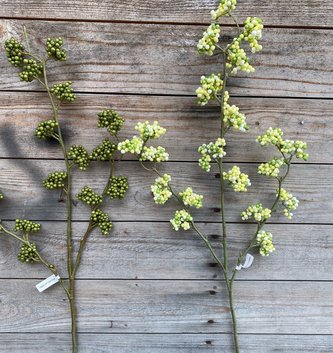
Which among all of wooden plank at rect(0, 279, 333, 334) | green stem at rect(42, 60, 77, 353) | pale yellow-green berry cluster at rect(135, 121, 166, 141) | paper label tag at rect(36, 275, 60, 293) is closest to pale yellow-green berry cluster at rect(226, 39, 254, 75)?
pale yellow-green berry cluster at rect(135, 121, 166, 141)

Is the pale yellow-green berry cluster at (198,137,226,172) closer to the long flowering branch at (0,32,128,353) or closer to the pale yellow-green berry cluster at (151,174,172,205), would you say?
the pale yellow-green berry cluster at (151,174,172,205)

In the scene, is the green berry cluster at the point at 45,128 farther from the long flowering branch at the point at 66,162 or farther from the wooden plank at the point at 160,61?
the wooden plank at the point at 160,61

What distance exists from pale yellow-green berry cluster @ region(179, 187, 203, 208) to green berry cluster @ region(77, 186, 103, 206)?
21cm

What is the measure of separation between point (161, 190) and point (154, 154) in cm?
9

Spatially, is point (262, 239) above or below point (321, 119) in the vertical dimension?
below

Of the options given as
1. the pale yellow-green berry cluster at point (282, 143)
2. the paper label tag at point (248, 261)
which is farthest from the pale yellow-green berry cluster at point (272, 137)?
the paper label tag at point (248, 261)

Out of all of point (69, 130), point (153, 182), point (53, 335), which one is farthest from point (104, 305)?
point (69, 130)

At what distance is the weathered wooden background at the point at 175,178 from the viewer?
3.28ft

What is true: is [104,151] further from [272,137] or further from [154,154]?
[272,137]

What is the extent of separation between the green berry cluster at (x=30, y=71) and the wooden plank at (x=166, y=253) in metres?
0.37

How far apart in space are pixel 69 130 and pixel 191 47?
367mm

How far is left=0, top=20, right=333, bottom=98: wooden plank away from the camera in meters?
1.00

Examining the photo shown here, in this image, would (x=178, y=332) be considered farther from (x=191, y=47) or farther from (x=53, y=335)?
(x=191, y=47)

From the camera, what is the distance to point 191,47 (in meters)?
1.01
